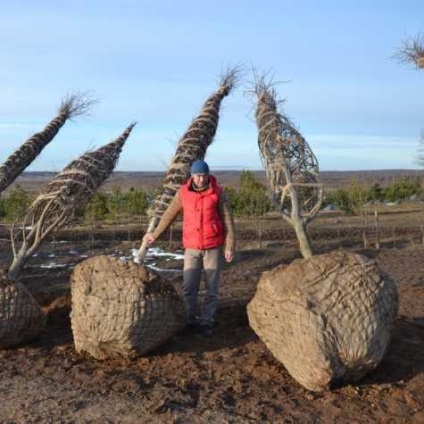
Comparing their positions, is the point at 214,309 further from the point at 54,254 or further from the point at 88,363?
the point at 54,254

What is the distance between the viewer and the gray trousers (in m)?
6.21

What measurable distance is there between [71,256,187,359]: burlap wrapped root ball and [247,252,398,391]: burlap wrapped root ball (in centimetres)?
94

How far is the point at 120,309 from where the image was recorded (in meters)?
5.29

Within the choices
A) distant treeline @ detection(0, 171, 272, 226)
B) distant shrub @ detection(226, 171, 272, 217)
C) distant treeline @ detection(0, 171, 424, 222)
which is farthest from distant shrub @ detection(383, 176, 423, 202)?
distant treeline @ detection(0, 171, 272, 226)

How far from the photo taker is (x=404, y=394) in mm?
4621

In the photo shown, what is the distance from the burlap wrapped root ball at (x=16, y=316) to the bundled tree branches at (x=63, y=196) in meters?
2.15

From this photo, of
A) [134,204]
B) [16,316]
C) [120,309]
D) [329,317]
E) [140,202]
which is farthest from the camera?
[134,204]

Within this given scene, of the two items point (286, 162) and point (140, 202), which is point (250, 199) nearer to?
point (140, 202)

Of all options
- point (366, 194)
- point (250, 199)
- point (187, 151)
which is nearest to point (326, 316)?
point (187, 151)

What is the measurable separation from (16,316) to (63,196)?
8.25ft

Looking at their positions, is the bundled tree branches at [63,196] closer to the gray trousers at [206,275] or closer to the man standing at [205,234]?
the man standing at [205,234]

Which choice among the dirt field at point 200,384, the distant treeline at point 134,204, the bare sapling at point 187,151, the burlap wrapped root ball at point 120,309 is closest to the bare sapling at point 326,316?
the dirt field at point 200,384

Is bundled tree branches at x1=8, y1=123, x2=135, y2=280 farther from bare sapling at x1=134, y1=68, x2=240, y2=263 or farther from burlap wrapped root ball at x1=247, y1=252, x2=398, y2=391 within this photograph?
burlap wrapped root ball at x1=247, y1=252, x2=398, y2=391

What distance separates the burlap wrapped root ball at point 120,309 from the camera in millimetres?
5297
